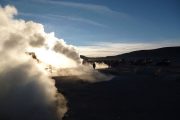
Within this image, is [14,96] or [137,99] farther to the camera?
[137,99]

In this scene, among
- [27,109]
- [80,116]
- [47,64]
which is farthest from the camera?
[47,64]

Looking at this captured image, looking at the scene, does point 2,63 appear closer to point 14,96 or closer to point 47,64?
point 14,96

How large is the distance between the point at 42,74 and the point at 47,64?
36749 mm

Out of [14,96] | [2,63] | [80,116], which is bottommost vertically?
[80,116]

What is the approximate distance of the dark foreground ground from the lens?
26.2 metres

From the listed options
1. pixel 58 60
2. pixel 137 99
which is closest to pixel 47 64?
pixel 58 60

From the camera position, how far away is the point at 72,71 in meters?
64.1

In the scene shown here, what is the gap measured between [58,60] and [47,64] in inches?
156

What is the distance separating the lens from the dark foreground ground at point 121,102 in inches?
1033

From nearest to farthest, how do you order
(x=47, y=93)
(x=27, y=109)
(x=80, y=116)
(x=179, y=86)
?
(x=27, y=109) → (x=47, y=93) → (x=80, y=116) → (x=179, y=86)

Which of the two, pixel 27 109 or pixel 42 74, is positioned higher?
pixel 42 74

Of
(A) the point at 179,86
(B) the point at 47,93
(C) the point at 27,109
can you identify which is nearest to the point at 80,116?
(B) the point at 47,93

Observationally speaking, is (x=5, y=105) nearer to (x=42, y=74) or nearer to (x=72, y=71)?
(x=42, y=74)

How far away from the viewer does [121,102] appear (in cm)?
3198
